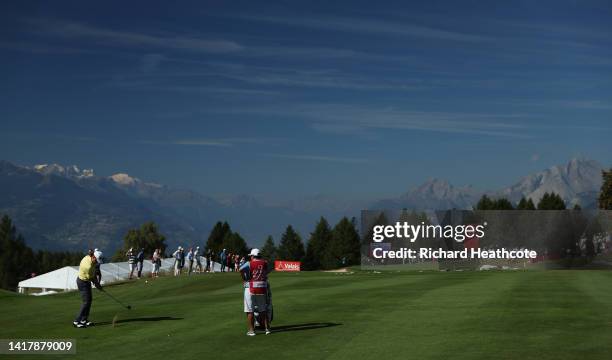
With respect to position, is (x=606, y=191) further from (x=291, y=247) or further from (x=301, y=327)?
(x=301, y=327)

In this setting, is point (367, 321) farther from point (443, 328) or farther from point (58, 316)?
point (58, 316)

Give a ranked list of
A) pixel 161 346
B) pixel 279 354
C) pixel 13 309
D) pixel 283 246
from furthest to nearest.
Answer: pixel 283 246 < pixel 13 309 < pixel 161 346 < pixel 279 354

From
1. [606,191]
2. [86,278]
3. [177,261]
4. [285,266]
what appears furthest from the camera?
[606,191]

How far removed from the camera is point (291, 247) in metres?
168

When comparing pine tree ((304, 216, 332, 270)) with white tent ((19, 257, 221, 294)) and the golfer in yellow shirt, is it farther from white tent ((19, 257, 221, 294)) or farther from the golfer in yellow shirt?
Answer: the golfer in yellow shirt

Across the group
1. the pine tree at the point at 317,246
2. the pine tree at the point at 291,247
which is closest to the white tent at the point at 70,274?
the pine tree at the point at 291,247

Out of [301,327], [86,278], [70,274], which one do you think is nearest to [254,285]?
[301,327]

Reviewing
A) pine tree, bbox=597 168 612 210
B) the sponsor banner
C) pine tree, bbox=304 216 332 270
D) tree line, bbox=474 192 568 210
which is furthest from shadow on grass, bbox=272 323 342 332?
pine tree, bbox=304 216 332 270

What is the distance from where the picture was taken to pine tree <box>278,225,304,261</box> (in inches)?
6590

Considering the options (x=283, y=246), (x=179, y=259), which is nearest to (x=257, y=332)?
(x=179, y=259)

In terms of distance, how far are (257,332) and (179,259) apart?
39.6m

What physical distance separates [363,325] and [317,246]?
144 meters

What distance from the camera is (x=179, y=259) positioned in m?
61.5

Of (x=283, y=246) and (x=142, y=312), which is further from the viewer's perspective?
(x=283, y=246)
